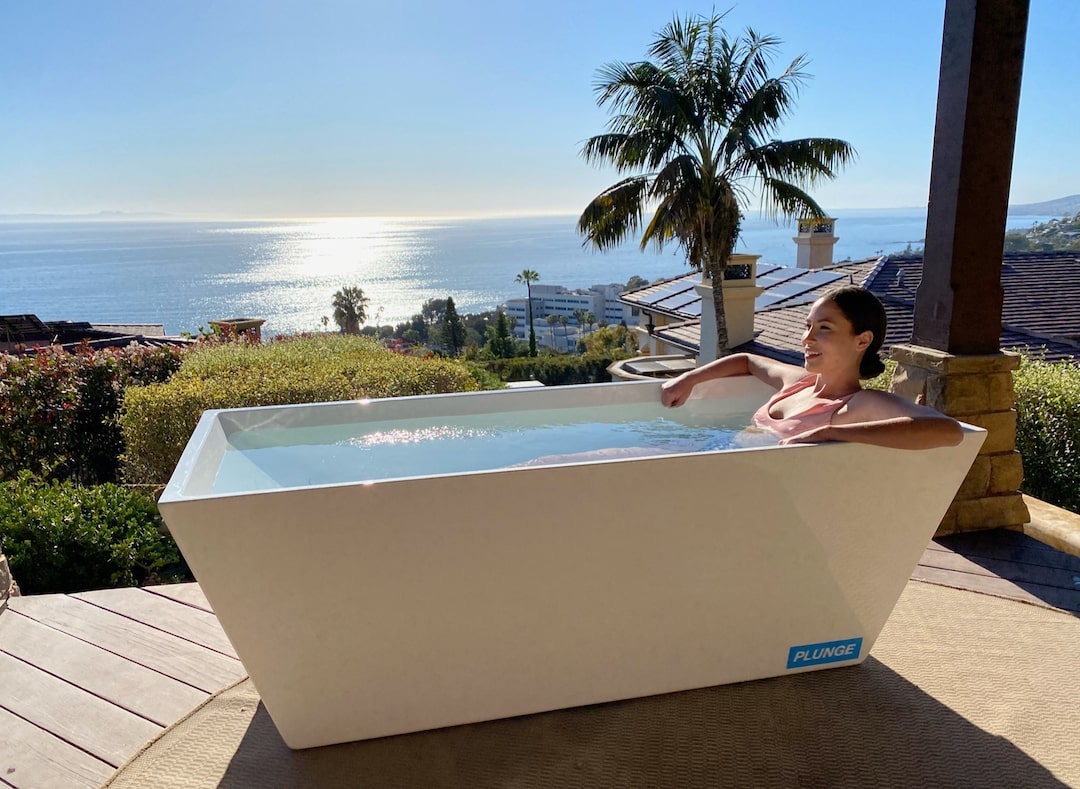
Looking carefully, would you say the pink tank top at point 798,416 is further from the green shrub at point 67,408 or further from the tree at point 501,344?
the tree at point 501,344

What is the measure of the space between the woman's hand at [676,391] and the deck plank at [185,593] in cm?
163

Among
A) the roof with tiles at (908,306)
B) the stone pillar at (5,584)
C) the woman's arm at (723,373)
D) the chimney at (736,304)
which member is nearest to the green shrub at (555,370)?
the roof with tiles at (908,306)

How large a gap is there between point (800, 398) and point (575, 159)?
23.2ft

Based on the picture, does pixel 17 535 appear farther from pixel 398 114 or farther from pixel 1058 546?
pixel 398 114

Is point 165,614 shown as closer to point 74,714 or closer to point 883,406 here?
point 74,714

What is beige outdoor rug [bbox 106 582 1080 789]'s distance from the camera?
1369 millimetres

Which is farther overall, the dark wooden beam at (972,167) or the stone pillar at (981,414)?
the stone pillar at (981,414)

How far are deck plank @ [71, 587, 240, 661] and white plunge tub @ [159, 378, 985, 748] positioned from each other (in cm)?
58

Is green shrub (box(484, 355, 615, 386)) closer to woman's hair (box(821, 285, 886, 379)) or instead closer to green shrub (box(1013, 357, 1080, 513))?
green shrub (box(1013, 357, 1080, 513))

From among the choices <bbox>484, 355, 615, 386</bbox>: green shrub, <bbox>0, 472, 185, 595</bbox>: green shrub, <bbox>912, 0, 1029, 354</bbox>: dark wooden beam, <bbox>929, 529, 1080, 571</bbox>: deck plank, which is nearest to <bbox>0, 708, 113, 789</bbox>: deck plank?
<bbox>0, 472, 185, 595</bbox>: green shrub

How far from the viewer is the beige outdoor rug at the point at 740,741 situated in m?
1.37

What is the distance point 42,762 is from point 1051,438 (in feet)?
12.2

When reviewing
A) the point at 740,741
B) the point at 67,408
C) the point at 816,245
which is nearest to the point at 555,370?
the point at 816,245

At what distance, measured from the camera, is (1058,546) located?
234 centimetres
